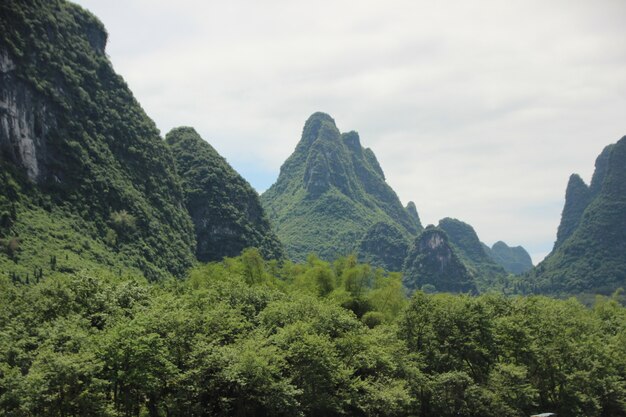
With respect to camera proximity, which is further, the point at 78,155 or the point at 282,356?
the point at 78,155

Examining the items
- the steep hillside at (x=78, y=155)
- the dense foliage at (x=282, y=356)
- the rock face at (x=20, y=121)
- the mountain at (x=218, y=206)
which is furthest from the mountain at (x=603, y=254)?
the rock face at (x=20, y=121)

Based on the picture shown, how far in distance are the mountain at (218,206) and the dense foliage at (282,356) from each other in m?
83.4

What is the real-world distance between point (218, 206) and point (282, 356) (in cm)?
10486

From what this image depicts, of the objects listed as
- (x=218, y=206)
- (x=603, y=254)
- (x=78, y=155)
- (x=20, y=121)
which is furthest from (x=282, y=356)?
(x=603, y=254)

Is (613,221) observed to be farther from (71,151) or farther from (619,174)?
(71,151)

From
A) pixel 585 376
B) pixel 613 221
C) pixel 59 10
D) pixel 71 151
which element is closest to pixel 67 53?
pixel 59 10

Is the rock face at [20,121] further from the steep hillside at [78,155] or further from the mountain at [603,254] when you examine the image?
the mountain at [603,254]

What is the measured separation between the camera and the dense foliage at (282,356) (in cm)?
2758

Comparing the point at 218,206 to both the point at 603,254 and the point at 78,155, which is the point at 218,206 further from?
the point at 603,254

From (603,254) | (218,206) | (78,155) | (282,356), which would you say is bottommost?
(603,254)

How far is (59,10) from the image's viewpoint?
12250 centimetres

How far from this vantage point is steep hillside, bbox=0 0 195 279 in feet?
306

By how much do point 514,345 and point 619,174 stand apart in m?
189

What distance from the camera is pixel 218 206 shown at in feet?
440
